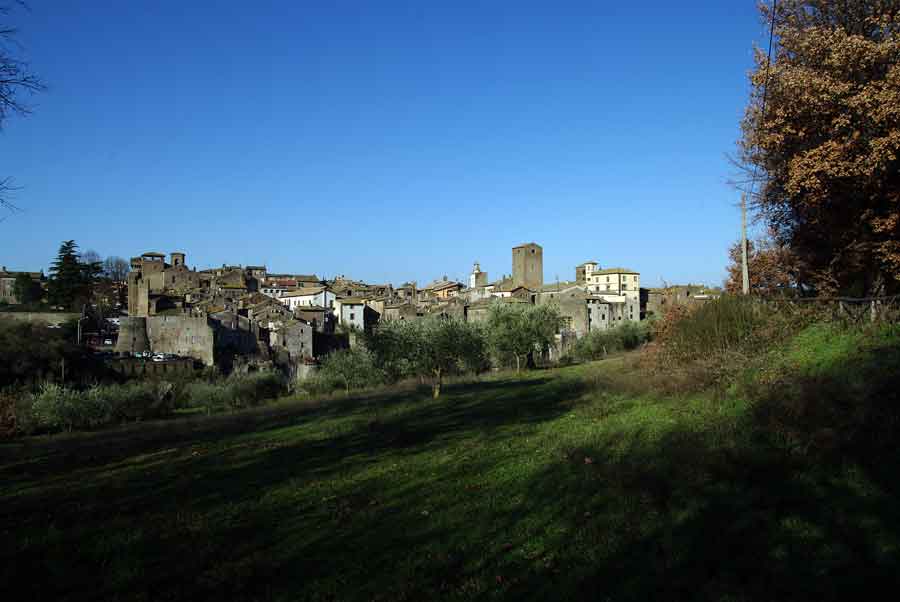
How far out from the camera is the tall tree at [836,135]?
1212 cm

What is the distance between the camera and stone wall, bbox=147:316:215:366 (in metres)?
62.4

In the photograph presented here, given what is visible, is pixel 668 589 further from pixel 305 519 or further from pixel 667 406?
pixel 667 406

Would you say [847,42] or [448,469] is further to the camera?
[847,42]

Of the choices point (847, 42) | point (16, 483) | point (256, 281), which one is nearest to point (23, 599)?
point (16, 483)

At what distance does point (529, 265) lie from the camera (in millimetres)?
94875

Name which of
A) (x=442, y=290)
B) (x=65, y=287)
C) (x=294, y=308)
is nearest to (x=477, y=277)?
(x=442, y=290)

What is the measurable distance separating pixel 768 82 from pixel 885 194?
11.6 ft

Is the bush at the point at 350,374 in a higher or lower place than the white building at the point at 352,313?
lower

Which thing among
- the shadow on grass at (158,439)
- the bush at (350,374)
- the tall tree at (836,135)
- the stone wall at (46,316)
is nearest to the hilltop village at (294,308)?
the stone wall at (46,316)

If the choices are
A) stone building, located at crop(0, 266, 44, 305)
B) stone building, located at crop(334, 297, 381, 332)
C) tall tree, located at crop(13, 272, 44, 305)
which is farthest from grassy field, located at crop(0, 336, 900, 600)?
stone building, located at crop(0, 266, 44, 305)

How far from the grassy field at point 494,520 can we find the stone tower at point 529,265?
83.5 metres

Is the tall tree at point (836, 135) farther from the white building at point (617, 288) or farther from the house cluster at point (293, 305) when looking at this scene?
the white building at point (617, 288)

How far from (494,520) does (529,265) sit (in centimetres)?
8902

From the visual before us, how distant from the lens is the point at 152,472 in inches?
447
